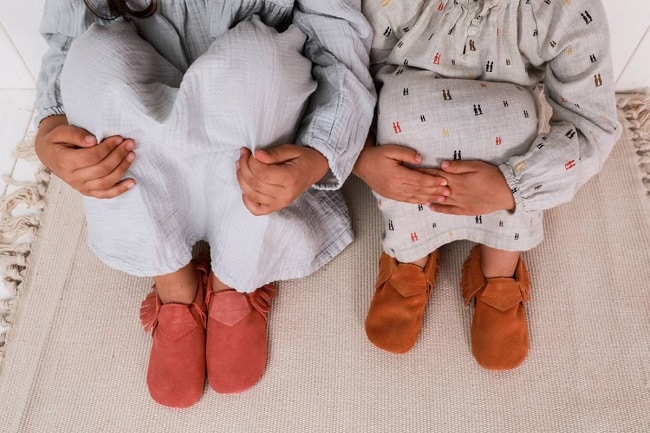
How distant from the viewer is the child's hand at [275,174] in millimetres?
616

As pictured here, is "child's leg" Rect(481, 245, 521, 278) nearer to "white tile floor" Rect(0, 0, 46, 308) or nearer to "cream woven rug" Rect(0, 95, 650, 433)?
"cream woven rug" Rect(0, 95, 650, 433)

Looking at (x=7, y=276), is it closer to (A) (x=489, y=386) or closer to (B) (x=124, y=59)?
(B) (x=124, y=59)

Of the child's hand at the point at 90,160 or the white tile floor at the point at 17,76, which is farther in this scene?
the white tile floor at the point at 17,76

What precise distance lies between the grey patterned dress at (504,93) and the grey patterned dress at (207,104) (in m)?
0.05

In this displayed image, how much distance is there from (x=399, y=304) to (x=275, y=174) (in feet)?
0.90

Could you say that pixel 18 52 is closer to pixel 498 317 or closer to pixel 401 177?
pixel 401 177

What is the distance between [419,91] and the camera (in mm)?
696

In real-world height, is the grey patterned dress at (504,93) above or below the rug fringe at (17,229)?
above

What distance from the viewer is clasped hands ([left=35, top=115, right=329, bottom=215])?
2.01 feet

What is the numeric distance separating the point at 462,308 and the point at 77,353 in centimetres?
53

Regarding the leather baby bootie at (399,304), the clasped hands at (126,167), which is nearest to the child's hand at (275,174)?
the clasped hands at (126,167)

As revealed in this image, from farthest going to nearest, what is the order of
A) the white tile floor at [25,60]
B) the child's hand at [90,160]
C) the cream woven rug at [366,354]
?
the white tile floor at [25,60] → the cream woven rug at [366,354] → the child's hand at [90,160]

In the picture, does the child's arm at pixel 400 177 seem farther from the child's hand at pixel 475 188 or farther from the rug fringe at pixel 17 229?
the rug fringe at pixel 17 229

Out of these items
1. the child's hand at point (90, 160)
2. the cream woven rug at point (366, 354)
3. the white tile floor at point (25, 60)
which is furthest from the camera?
the white tile floor at point (25, 60)
